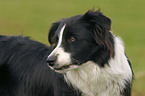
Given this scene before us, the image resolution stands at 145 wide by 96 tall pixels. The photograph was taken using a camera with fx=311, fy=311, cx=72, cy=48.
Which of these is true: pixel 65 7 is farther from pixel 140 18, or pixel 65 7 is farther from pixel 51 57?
pixel 51 57

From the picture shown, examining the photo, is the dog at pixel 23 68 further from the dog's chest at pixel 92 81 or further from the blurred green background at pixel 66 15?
the blurred green background at pixel 66 15

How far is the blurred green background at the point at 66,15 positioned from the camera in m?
16.9

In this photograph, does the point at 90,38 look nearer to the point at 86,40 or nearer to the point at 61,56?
the point at 86,40

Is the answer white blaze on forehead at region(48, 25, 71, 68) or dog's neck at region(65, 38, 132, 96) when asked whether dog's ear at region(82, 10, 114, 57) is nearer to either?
dog's neck at region(65, 38, 132, 96)

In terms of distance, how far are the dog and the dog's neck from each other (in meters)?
0.62

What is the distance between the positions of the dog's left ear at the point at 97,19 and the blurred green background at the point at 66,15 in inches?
296

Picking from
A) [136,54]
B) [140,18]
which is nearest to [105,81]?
[136,54]

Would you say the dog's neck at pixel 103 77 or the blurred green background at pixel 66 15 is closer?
the dog's neck at pixel 103 77

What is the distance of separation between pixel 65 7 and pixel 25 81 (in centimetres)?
2086

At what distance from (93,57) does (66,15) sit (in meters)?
18.2

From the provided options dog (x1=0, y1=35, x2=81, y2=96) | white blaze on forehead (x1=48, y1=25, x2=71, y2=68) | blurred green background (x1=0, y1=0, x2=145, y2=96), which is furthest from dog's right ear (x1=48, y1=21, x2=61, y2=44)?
blurred green background (x1=0, y1=0, x2=145, y2=96)

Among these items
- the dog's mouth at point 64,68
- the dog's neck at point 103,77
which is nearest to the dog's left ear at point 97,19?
the dog's neck at point 103,77

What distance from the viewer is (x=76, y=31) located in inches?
178

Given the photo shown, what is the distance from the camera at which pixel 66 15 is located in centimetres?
2261
